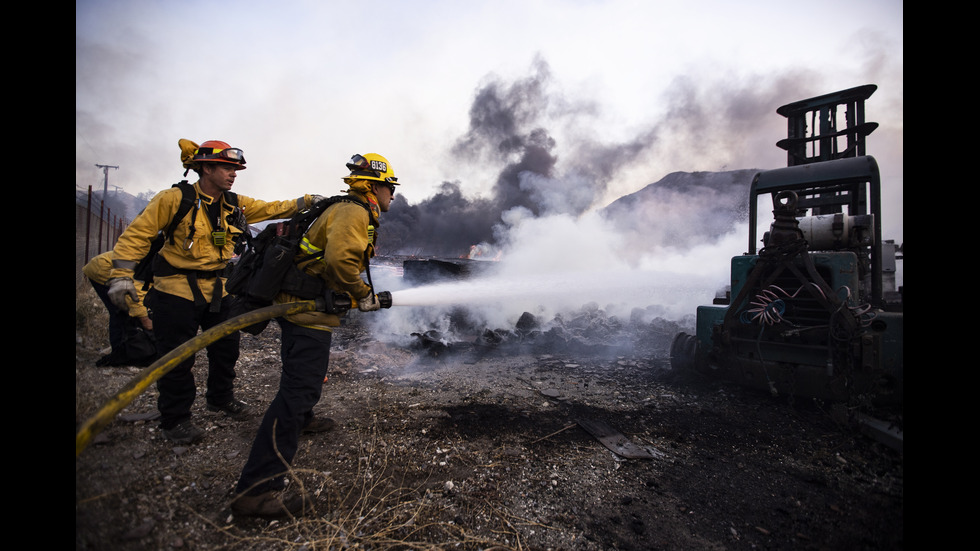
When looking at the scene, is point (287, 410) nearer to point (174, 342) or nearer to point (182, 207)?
point (174, 342)

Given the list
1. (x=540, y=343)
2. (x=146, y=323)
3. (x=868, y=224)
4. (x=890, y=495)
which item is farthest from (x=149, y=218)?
(x=868, y=224)

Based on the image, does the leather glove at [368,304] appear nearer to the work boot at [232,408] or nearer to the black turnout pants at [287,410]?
the black turnout pants at [287,410]

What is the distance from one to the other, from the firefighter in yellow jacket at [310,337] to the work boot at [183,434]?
1.18 m

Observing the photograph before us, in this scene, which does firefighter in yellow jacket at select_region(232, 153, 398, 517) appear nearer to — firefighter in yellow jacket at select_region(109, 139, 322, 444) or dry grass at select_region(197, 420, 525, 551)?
dry grass at select_region(197, 420, 525, 551)

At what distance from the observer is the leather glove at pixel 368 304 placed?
9.66ft

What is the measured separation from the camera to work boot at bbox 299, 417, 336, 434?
3552 mm

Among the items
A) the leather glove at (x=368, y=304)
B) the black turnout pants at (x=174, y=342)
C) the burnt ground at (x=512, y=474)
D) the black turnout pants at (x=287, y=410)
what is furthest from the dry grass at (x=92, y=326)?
the leather glove at (x=368, y=304)

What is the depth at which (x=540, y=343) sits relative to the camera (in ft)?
25.5

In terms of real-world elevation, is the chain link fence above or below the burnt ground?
above

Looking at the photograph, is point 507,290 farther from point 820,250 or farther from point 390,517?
point 390,517

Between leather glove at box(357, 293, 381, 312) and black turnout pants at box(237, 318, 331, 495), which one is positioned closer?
black turnout pants at box(237, 318, 331, 495)

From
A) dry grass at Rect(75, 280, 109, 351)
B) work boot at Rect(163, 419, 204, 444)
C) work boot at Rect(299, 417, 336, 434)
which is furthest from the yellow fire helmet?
dry grass at Rect(75, 280, 109, 351)

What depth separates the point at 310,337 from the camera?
2.70 meters

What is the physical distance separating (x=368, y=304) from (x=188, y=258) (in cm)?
160
